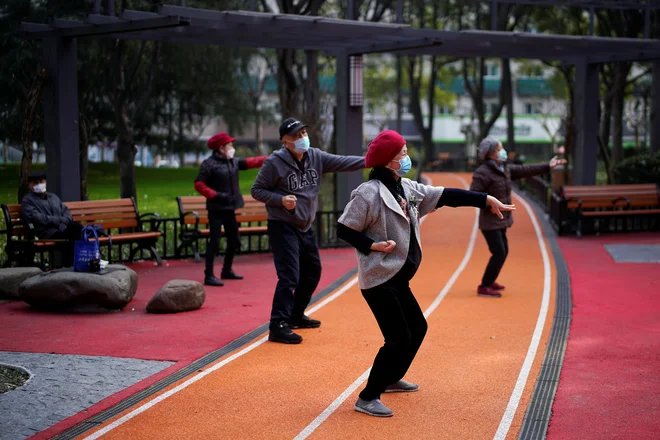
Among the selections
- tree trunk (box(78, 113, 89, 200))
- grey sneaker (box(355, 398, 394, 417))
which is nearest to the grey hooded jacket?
grey sneaker (box(355, 398, 394, 417))

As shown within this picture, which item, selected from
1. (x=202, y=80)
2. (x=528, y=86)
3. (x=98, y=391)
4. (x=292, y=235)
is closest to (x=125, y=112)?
(x=202, y=80)

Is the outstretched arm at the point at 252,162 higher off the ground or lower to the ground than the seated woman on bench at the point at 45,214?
higher

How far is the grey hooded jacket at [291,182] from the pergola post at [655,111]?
49.3 feet

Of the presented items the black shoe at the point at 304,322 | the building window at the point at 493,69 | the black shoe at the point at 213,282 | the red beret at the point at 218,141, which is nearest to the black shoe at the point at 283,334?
the black shoe at the point at 304,322

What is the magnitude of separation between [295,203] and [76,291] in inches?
126

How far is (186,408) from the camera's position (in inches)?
265

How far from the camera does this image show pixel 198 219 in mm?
16031

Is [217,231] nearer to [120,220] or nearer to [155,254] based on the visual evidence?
[155,254]

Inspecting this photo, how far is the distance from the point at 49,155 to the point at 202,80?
24.5ft

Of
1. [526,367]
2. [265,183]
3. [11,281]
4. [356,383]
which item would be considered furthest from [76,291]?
[526,367]

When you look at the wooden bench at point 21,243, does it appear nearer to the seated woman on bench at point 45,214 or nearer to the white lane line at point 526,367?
the seated woman on bench at point 45,214

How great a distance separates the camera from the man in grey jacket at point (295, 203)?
8969 millimetres

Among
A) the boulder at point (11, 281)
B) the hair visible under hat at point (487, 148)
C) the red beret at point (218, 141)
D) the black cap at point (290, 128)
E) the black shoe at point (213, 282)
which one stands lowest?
the black shoe at point (213, 282)

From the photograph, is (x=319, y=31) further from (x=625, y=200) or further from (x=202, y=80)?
(x=625, y=200)
